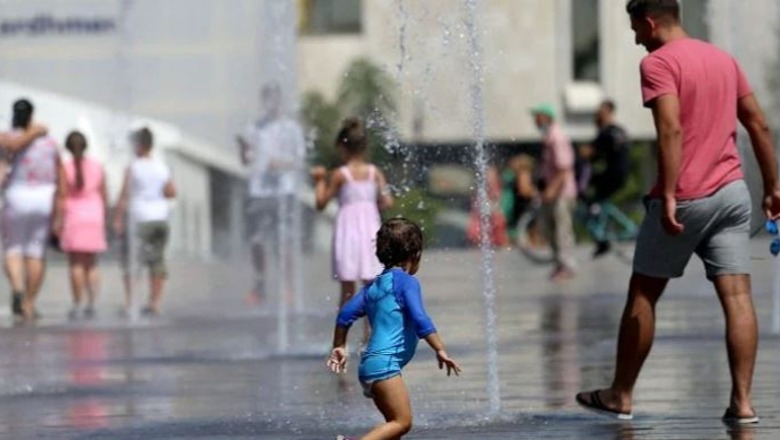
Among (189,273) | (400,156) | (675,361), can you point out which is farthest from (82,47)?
(675,361)

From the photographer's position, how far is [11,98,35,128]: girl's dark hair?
1747 cm

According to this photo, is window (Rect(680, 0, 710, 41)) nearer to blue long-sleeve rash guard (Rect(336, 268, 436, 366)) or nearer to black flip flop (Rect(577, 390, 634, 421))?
black flip flop (Rect(577, 390, 634, 421))

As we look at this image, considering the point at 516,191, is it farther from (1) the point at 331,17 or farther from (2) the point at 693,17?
(1) the point at 331,17

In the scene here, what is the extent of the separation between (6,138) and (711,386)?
735cm

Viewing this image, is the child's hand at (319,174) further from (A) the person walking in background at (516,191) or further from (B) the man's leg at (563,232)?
(A) the person walking in background at (516,191)

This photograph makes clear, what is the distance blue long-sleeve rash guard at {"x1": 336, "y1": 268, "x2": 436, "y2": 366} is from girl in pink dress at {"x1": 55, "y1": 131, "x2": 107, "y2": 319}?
393 inches

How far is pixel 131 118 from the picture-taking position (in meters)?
23.7

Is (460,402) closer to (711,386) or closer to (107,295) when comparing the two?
(711,386)

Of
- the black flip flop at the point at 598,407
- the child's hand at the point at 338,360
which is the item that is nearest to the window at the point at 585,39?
the black flip flop at the point at 598,407

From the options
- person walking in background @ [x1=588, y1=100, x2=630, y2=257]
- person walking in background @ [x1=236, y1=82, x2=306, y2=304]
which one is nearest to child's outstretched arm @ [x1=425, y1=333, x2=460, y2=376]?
person walking in background @ [x1=236, y1=82, x2=306, y2=304]

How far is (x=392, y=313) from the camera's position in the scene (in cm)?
864

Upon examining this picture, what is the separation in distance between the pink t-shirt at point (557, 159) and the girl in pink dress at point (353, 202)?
895 centimetres

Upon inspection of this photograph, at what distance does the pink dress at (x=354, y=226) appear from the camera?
1351 cm

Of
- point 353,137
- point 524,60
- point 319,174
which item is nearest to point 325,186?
point 319,174
